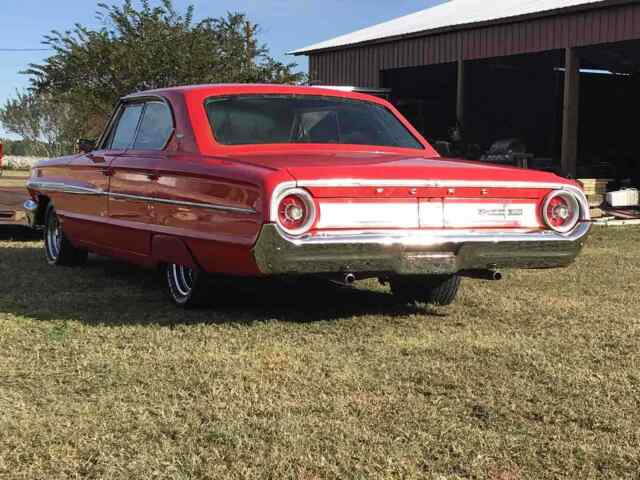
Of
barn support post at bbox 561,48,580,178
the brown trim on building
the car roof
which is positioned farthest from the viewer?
barn support post at bbox 561,48,580,178

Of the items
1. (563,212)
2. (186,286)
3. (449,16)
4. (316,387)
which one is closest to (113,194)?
(186,286)

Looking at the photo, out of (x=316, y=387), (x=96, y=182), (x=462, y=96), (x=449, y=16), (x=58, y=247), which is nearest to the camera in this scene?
(x=316, y=387)

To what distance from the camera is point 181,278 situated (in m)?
5.29

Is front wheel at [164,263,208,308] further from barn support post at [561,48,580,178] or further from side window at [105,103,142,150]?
barn support post at [561,48,580,178]

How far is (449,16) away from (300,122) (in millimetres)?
15058

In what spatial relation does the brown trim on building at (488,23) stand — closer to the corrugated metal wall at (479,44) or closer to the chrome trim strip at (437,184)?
the corrugated metal wall at (479,44)

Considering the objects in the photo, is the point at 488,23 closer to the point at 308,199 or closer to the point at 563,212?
the point at 563,212

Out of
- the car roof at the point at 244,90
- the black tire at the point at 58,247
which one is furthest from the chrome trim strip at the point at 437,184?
the black tire at the point at 58,247

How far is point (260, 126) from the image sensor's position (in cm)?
513

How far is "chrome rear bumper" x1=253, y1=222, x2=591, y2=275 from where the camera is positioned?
4168 mm

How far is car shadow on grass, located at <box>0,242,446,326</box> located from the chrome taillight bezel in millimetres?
465

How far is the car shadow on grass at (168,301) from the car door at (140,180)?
0.42 metres

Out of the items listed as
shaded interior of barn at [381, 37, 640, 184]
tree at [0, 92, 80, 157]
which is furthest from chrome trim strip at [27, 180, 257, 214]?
tree at [0, 92, 80, 157]

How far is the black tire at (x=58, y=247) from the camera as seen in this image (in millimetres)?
7203
